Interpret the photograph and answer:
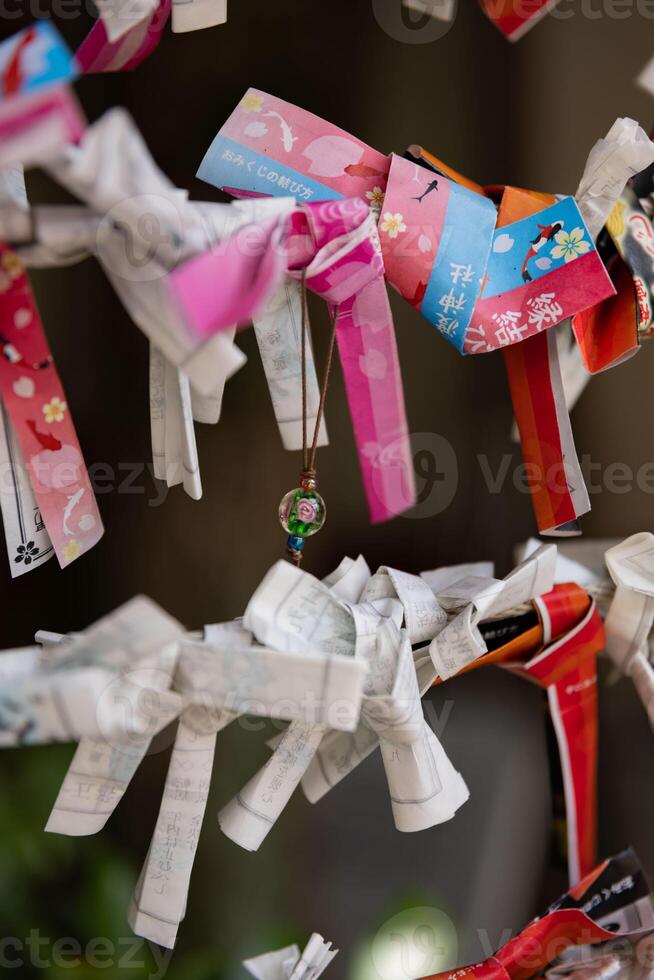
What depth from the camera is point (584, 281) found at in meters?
0.46

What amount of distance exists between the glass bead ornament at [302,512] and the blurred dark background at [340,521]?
0.25 meters

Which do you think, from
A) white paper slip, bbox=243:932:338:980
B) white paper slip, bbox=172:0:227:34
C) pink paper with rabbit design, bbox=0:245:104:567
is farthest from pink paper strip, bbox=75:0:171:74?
white paper slip, bbox=243:932:338:980

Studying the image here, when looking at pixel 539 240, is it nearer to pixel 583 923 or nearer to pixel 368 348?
pixel 368 348

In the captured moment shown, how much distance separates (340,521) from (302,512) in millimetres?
261

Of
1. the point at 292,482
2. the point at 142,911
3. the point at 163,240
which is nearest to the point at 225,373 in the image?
the point at 163,240

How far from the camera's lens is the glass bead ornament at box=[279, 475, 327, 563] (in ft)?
1.65

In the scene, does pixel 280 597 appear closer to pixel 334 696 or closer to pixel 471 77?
pixel 334 696

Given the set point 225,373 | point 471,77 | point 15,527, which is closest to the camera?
point 225,373

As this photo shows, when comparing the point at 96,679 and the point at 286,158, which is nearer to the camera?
the point at 96,679

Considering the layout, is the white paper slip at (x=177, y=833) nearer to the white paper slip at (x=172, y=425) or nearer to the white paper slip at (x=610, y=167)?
the white paper slip at (x=172, y=425)

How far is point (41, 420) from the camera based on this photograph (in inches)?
17.5

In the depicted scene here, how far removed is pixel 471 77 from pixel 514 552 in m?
0.44

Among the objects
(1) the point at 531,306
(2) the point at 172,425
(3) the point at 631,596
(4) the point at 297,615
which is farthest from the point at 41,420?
(3) the point at 631,596

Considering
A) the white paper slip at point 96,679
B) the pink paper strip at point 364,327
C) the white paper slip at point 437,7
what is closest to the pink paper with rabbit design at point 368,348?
the pink paper strip at point 364,327
